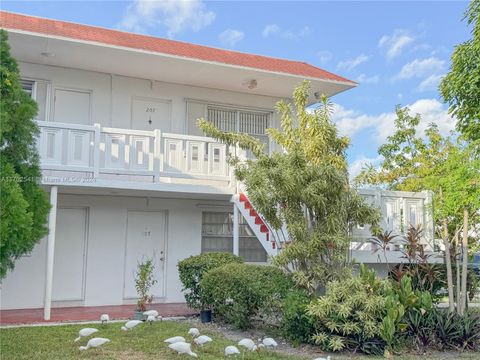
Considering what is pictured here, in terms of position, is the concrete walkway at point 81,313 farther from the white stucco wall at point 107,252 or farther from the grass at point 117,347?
the grass at point 117,347

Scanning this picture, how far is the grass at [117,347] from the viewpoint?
6793 mm

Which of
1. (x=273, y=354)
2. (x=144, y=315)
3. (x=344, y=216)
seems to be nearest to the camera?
(x=273, y=354)

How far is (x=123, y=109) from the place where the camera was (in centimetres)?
1278

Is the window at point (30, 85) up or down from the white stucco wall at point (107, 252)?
up

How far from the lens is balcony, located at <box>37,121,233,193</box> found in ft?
32.9

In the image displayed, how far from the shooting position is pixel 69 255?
12047 millimetres

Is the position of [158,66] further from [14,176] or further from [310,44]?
[14,176]

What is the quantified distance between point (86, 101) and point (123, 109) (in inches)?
37.5

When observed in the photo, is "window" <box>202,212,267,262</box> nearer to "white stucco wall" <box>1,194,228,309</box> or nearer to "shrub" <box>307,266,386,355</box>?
"white stucco wall" <box>1,194,228,309</box>

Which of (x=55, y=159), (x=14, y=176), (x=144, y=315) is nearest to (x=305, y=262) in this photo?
(x=144, y=315)

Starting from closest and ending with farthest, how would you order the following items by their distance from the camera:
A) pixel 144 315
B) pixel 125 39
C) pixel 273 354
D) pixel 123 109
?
pixel 273 354 < pixel 144 315 < pixel 125 39 < pixel 123 109

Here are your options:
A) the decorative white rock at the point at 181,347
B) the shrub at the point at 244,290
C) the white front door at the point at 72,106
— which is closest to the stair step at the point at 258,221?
the shrub at the point at 244,290

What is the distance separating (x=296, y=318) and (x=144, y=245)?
20.6 ft

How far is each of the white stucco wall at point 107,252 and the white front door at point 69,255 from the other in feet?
0.40
